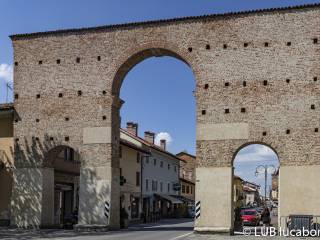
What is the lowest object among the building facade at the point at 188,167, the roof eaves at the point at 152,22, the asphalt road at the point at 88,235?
the asphalt road at the point at 88,235

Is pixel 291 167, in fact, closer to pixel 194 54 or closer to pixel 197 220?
pixel 197 220

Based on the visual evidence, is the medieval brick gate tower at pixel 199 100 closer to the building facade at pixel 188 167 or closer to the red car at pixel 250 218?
the red car at pixel 250 218

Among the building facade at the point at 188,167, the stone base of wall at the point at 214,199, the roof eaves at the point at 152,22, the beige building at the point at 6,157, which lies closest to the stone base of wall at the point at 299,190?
the stone base of wall at the point at 214,199

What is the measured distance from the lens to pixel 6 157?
33.2 meters

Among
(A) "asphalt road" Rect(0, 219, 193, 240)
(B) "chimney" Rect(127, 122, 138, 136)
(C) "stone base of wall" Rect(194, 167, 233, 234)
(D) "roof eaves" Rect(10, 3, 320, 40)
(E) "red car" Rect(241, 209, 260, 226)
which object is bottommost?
(E) "red car" Rect(241, 209, 260, 226)

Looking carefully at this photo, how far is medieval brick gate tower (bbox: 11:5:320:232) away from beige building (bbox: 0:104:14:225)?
235 centimetres

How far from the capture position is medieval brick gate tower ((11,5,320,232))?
2645 centimetres

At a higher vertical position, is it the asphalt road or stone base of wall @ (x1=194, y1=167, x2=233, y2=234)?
stone base of wall @ (x1=194, y1=167, x2=233, y2=234)

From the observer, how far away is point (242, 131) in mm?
26984

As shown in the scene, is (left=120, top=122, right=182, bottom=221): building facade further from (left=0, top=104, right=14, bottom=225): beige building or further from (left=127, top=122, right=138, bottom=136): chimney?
(left=0, top=104, right=14, bottom=225): beige building

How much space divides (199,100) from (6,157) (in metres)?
13.2

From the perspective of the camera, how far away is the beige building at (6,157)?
32719mm

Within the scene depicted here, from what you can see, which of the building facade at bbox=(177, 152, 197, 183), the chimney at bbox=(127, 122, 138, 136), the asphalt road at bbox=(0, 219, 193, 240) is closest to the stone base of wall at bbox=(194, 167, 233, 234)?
the asphalt road at bbox=(0, 219, 193, 240)

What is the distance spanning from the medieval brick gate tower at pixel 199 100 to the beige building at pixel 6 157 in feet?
7.72
